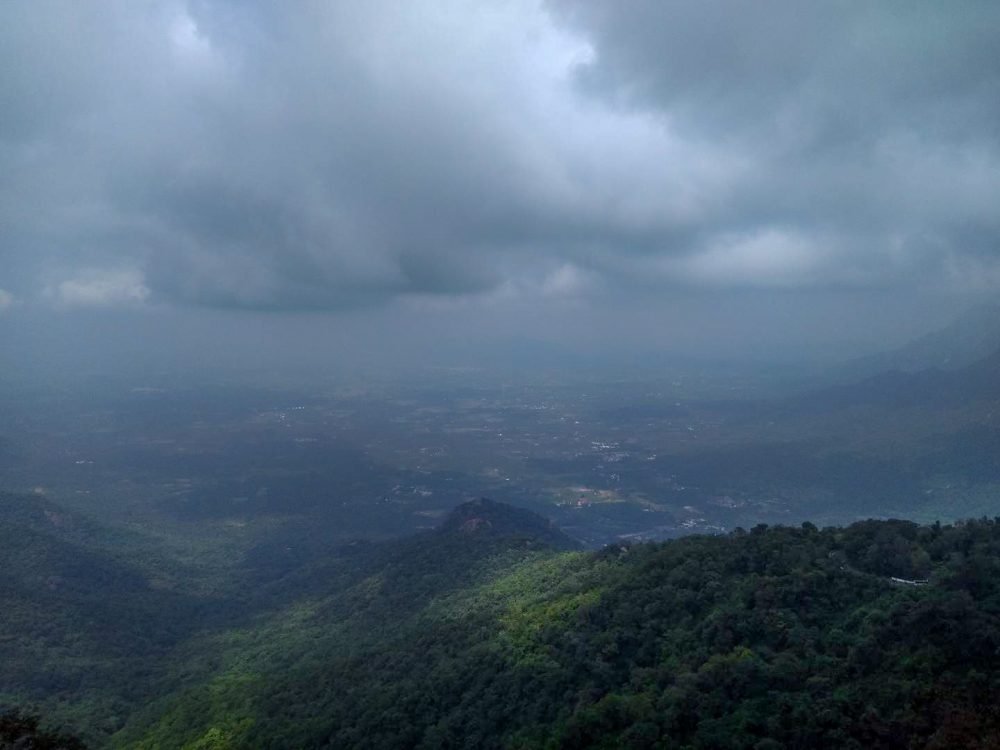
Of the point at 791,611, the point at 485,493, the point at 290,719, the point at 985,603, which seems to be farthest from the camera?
the point at 485,493

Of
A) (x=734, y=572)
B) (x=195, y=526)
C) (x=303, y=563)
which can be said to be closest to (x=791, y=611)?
(x=734, y=572)

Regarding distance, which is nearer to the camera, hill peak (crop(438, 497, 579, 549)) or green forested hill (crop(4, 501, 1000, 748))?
green forested hill (crop(4, 501, 1000, 748))

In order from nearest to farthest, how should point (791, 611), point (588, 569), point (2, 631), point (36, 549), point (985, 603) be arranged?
1. point (985, 603)
2. point (791, 611)
3. point (588, 569)
4. point (2, 631)
5. point (36, 549)

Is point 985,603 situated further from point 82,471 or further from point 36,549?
point 82,471

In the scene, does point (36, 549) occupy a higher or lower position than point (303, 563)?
higher

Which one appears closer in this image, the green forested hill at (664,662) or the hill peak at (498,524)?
the green forested hill at (664,662)

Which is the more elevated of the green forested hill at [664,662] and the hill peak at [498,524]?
the green forested hill at [664,662]

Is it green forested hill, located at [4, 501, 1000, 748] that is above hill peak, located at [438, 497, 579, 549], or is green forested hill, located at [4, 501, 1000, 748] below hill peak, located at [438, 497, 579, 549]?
above

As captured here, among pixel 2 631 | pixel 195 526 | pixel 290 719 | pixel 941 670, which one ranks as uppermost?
pixel 941 670
